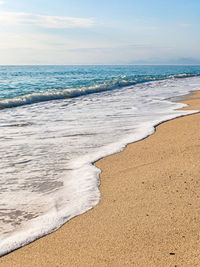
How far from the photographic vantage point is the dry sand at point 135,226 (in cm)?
222

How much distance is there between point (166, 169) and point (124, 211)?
1.28 m

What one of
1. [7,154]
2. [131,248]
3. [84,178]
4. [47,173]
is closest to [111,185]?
[84,178]

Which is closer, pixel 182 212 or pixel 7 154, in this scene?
pixel 182 212

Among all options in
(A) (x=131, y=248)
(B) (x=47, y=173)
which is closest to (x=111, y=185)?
(B) (x=47, y=173)

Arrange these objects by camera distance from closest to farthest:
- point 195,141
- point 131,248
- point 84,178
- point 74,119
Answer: point 131,248 → point 84,178 → point 195,141 → point 74,119

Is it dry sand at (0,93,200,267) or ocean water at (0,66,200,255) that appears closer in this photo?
dry sand at (0,93,200,267)

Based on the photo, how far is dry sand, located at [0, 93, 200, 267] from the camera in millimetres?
2223

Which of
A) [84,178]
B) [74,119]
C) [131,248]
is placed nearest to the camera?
[131,248]

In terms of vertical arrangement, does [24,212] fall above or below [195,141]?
below

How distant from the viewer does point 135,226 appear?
2.63m

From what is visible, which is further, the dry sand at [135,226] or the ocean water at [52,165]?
the ocean water at [52,165]

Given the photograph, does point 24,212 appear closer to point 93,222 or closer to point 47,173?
point 93,222

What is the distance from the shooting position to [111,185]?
3.64 meters

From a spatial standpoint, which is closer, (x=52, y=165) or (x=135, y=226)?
(x=135, y=226)
